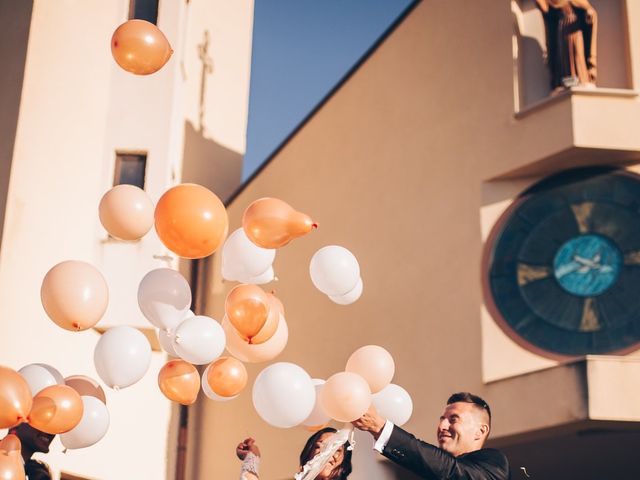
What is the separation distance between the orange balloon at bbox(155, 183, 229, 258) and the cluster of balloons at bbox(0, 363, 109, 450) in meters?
0.97

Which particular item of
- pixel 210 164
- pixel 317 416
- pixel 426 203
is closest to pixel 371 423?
pixel 317 416

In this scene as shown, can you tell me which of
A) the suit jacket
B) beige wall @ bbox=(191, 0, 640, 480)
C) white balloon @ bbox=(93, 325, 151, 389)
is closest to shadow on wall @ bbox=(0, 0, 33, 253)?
beige wall @ bbox=(191, 0, 640, 480)

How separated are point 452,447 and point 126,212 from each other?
258 cm

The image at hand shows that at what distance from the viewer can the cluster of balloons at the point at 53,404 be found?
18.0 feet

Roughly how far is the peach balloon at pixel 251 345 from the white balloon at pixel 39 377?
1001mm

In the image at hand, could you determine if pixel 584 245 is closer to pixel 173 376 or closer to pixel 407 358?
pixel 407 358

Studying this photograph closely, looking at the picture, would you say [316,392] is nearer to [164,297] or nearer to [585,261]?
[164,297]

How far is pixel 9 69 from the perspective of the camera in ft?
38.5

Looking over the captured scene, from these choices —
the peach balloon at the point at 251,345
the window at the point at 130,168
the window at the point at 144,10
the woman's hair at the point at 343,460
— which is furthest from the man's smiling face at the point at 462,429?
the window at the point at 144,10

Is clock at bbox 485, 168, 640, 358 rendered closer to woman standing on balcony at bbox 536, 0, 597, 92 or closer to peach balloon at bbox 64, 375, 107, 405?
woman standing on balcony at bbox 536, 0, 597, 92

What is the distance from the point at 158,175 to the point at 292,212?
575 centimetres

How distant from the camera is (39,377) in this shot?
6113 mm

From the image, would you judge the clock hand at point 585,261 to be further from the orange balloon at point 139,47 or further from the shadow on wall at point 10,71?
the shadow on wall at point 10,71

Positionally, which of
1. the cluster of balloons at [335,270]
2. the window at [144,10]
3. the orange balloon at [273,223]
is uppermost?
the window at [144,10]
